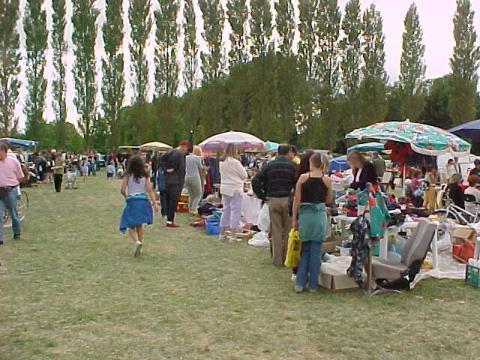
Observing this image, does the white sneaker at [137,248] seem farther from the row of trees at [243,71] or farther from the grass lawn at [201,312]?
the row of trees at [243,71]

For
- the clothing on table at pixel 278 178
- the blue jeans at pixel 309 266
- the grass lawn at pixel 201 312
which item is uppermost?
the clothing on table at pixel 278 178

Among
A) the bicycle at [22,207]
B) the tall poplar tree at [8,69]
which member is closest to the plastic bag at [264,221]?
the bicycle at [22,207]

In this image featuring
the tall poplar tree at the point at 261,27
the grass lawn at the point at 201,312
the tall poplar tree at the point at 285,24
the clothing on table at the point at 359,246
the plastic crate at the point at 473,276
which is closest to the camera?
the grass lawn at the point at 201,312

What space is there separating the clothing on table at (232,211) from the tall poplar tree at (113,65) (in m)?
30.3

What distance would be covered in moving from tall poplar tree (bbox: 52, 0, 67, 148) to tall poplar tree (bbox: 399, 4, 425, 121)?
2379cm

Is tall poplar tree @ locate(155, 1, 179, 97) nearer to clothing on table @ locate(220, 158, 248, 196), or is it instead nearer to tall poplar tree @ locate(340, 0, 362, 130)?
tall poplar tree @ locate(340, 0, 362, 130)

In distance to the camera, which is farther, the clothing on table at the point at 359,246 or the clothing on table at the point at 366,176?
the clothing on table at the point at 366,176

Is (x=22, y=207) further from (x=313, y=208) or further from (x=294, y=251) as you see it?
(x=313, y=208)

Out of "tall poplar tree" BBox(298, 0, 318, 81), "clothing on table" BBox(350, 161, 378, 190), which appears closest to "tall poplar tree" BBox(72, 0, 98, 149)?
"tall poplar tree" BBox(298, 0, 318, 81)

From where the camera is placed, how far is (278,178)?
705 centimetres

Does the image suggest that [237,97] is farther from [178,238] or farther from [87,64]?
[178,238]

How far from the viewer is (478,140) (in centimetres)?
997

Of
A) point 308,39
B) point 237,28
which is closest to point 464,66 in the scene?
point 308,39

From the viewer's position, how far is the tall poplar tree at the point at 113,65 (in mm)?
37656
